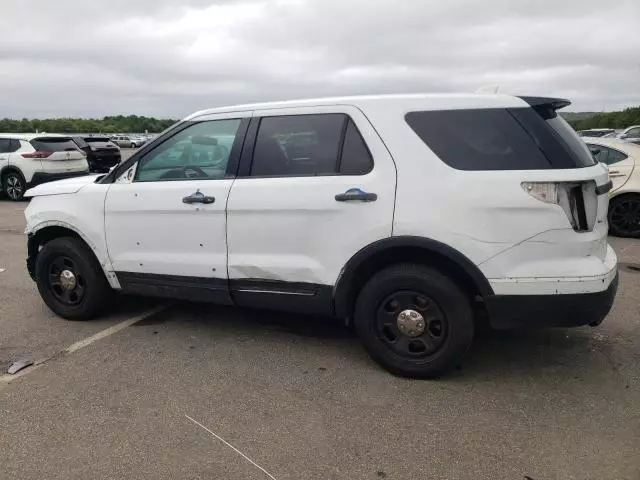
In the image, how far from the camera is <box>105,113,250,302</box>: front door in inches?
158

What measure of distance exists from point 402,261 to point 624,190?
6.01 meters

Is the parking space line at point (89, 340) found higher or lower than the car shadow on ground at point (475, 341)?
lower

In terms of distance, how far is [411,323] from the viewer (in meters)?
3.55

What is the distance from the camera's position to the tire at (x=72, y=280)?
4.62m

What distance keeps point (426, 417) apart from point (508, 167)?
5.00ft

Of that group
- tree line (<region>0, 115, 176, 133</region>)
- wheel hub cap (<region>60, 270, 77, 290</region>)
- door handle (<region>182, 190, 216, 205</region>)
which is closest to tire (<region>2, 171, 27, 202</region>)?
wheel hub cap (<region>60, 270, 77, 290</region>)

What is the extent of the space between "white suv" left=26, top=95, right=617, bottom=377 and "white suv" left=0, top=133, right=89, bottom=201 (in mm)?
10268

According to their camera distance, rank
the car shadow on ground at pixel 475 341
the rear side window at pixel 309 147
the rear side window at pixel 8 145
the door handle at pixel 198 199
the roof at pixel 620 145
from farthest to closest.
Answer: the rear side window at pixel 8 145, the roof at pixel 620 145, the door handle at pixel 198 199, the car shadow on ground at pixel 475 341, the rear side window at pixel 309 147

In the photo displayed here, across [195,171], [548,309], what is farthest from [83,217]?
[548,309]

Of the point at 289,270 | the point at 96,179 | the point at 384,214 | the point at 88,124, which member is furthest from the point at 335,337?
the point at 88,124

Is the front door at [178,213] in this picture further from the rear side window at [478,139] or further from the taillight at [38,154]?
the taillight at [38,154]

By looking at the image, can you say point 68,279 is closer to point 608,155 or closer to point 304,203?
point 304,203

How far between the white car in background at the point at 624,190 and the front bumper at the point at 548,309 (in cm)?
547

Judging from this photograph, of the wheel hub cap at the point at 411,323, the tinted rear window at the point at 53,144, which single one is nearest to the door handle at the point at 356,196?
the wheel hub cap at the point at 411,323
